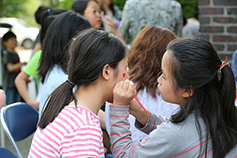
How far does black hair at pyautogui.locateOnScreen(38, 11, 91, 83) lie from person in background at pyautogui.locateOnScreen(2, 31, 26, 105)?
208 cm

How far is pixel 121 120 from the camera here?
A: 1.24 m

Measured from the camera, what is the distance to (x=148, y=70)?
70.1 inches

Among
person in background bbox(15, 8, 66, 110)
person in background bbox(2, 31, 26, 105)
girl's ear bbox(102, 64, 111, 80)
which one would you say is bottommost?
person in background bbox(2, 31, 26, 105)

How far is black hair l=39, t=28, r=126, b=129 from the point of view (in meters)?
1.21

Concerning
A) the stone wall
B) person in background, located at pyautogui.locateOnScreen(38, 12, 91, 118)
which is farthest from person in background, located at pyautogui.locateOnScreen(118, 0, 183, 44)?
person in background, located at pyautogui.locateOnScreen(38, 12, 91, 118)

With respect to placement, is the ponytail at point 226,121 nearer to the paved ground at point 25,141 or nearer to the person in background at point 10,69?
the paved ground at point 25,141

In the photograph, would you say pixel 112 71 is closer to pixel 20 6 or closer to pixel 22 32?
pixel 22 32

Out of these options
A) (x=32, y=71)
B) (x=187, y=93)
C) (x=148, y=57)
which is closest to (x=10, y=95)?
(x=32, y=71)

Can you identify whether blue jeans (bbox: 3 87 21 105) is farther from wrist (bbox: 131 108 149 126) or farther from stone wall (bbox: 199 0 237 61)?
wrist (bbox: 131 108 149 126)

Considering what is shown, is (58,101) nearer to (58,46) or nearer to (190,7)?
(58,46)

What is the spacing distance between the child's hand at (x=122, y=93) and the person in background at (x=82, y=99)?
5 cm

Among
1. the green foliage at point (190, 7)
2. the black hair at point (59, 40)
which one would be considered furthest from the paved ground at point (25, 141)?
the green foliage at point (190, 7)

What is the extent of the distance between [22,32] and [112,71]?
1023cm

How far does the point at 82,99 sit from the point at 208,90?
1.75 feet
